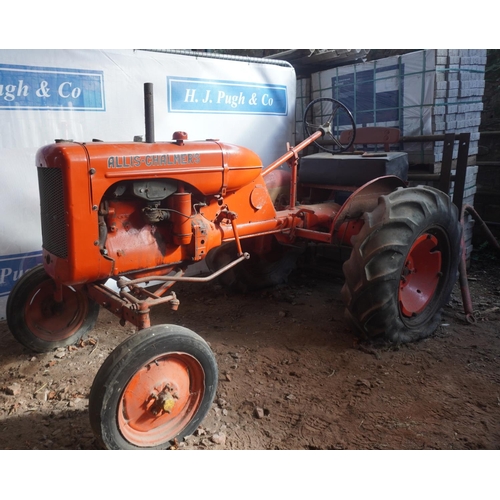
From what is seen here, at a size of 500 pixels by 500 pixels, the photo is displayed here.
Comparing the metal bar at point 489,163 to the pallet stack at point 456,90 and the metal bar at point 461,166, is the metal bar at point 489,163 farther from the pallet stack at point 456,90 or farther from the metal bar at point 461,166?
the metal bar at point 461,166

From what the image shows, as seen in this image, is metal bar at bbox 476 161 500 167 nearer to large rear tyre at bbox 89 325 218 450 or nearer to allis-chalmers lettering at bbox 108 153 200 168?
allis-chalmers lettering at bbox 108 153 200 168

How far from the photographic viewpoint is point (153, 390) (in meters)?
2.11

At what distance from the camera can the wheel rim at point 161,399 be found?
6.75 ft

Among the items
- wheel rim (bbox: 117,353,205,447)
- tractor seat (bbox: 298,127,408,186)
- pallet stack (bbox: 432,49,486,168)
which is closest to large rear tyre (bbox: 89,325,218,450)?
wheel rim (bbox: 117,353,205,447)

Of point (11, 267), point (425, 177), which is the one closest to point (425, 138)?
point (425, 177)

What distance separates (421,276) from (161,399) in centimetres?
211

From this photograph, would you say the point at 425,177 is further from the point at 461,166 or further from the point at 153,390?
the point at 153,390

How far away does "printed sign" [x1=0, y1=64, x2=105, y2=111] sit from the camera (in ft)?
11.0

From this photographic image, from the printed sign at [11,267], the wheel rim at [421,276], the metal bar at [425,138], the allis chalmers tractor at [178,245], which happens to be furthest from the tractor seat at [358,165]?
the printed sign at [11,267]

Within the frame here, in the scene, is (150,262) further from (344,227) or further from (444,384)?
(444,384)

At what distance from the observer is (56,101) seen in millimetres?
3578

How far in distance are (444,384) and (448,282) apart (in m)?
0.95

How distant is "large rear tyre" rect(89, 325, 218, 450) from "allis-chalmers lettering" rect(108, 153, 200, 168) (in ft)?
2.65

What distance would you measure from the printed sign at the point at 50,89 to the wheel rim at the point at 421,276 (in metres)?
2.65
